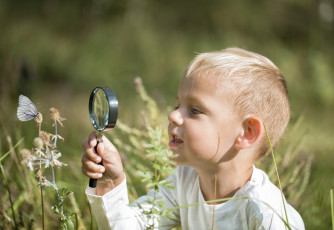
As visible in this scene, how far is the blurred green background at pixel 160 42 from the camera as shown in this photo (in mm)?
4359

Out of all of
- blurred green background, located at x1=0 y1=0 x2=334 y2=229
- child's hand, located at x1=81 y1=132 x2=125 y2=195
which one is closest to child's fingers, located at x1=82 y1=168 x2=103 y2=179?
child's hand, located at x1=81 y1=132 x2=125 y2=195

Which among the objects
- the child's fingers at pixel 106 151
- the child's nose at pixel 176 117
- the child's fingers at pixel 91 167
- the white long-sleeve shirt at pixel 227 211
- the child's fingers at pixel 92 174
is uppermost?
the child's nose at pixel 176 117

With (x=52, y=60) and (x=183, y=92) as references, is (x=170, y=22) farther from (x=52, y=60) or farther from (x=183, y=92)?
(x=183, y=92)

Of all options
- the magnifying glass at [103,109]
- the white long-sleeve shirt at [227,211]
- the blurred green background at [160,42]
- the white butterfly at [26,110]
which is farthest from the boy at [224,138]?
the blurred green background at [160,42]

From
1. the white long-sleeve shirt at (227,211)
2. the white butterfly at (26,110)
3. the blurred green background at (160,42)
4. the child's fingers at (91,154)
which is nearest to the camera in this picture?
the white butterfly at (26,110)

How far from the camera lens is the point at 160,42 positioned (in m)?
5.62

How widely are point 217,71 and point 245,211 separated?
48 centimetres

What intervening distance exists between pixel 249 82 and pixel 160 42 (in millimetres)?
4126

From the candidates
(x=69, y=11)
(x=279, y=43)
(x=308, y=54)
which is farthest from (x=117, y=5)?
(x=308, y=54)

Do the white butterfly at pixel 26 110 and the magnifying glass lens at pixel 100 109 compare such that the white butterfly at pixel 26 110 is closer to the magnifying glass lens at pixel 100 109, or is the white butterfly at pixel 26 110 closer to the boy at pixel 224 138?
the magnifying glass lens at pixel 100 109

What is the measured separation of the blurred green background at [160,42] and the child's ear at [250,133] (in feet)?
6.09

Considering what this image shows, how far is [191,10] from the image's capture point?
6.27 metres

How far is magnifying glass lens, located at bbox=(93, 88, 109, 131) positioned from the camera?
1.29 meters

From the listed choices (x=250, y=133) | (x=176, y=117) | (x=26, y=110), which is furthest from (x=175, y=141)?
(x=26, y=110)
